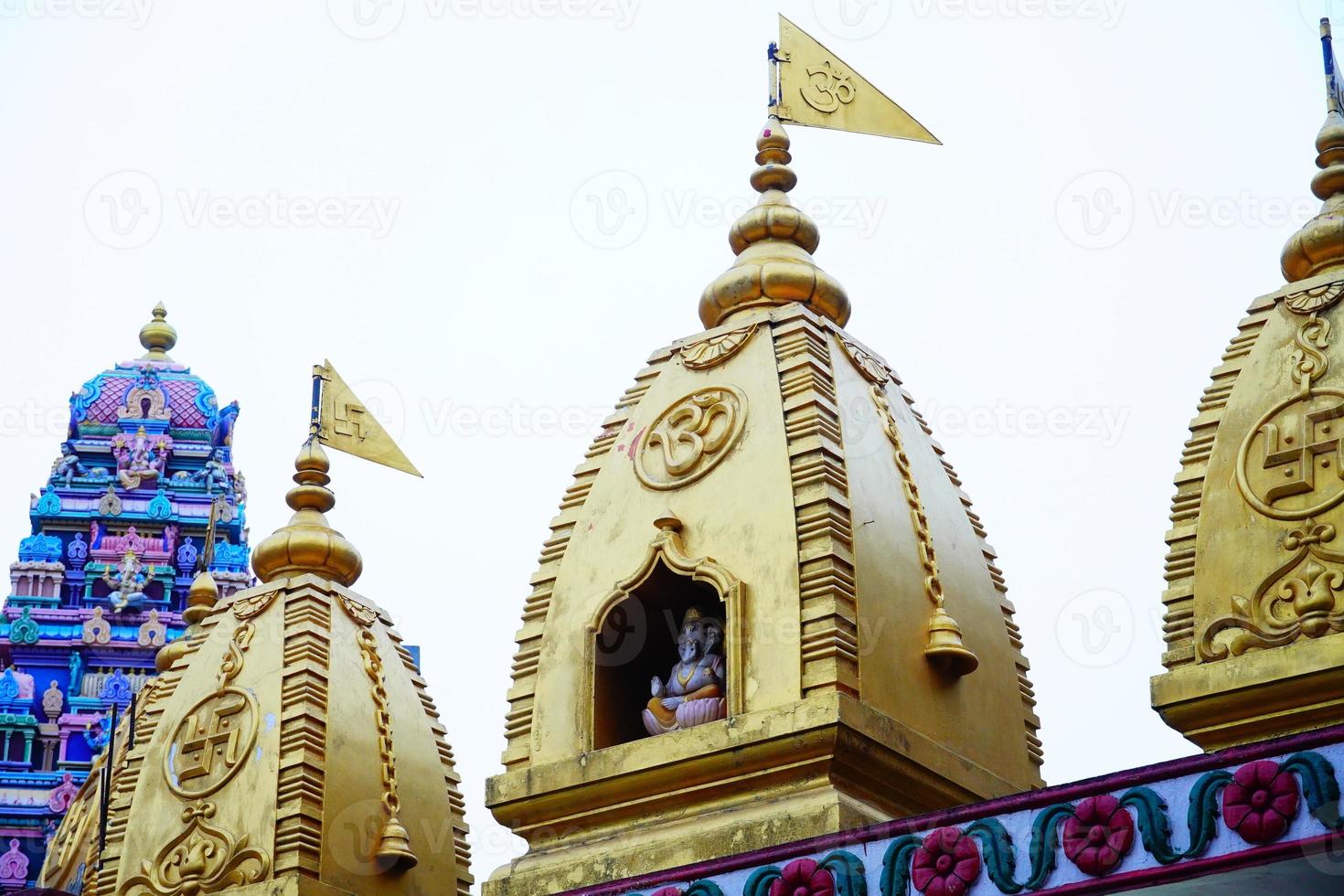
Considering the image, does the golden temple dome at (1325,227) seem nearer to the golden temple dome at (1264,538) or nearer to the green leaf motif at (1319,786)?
the golden temple dome at (1264,538)

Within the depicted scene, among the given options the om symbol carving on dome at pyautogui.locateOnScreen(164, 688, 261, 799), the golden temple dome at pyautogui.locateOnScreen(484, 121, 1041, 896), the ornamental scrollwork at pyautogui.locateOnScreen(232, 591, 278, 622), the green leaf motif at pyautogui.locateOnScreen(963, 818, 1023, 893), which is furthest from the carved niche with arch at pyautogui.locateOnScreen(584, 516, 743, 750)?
the ornamental scrollwork at pyautogui.locateOnScreen(232, 591, 278, 622)

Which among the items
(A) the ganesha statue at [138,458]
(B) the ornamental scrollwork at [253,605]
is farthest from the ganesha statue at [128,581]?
(B) the ornamental scrollwork at [253,605]

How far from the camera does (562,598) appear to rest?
1555 centimetres

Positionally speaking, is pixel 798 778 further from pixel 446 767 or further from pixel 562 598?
pixel 446 767

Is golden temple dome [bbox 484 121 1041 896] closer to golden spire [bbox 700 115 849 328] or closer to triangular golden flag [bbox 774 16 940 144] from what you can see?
golden spire [bbox 700 115 849 328]

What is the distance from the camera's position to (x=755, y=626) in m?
14.5

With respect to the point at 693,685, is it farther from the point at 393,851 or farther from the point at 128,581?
the point at 128,581

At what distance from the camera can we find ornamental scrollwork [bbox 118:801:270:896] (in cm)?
1659

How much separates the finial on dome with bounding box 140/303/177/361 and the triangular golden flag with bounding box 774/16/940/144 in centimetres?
1879

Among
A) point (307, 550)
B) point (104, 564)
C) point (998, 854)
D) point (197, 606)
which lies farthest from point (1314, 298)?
point (104, 564)

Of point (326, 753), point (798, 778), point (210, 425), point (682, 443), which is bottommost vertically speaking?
point (798, 778)

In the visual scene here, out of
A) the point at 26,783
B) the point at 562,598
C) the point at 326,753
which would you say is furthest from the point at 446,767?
the point at 26,783

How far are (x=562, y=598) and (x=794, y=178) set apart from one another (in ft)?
12.6

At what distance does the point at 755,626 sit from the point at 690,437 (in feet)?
5.49
